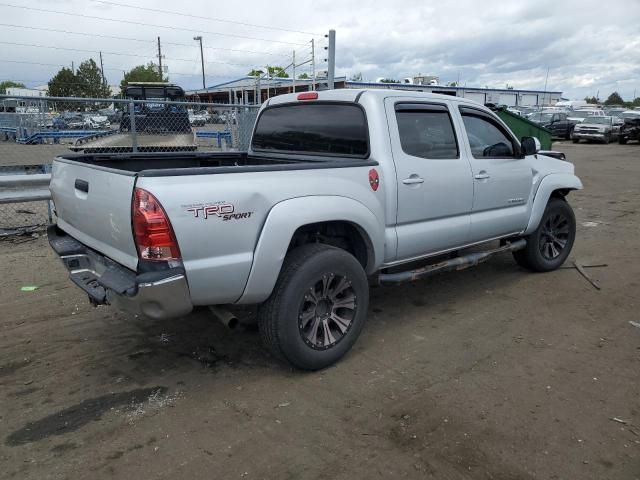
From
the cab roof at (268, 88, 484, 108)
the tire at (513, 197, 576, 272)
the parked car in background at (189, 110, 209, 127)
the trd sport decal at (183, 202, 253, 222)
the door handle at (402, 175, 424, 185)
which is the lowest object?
the tire at (513, 197, 576, 272)

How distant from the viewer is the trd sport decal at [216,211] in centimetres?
294

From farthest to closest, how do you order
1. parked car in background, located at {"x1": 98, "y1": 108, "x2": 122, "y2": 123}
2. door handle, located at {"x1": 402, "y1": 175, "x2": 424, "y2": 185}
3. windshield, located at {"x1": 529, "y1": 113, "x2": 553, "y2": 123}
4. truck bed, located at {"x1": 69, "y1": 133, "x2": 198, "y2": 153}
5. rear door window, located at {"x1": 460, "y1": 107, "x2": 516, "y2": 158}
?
windshield, located at {"x1": 529, "y1": 113, "x2": 553, "y2": 123}, parked car in background, located at {"x1": 98, "y1": 108, "x2": 122, "y2": 123}, truck bed, located at {"x1": 69, "y1": 133, "x2": 198, "y2": 153}, rear door window, located at {"x1": 460, "y1": 107, "x2": 516, "y2": 158}, door handle, located at {"x1": 402, "y1": 175, "x2": 424, "y2": 185}

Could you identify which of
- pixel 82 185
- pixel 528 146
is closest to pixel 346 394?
pixel 82 185

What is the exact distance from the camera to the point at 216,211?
3.01 meters

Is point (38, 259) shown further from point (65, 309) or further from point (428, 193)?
point (428, 193)

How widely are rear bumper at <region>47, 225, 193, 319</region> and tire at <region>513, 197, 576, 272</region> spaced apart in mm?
4125

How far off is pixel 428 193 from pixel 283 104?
1596 millimetres

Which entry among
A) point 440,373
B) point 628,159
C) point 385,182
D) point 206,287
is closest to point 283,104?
point 385,182

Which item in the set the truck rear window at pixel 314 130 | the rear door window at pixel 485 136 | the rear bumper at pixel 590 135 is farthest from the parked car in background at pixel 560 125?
the truck rear window at pixel 314 130

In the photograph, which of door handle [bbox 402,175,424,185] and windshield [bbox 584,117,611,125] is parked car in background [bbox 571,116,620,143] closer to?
windshield [bbox 584,117,611,125]

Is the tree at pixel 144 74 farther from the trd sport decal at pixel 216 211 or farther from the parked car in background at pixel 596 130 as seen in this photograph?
the trd sport decal at pixel 216 211

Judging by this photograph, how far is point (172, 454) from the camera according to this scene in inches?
111

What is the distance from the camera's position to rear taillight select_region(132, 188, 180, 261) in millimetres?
2840

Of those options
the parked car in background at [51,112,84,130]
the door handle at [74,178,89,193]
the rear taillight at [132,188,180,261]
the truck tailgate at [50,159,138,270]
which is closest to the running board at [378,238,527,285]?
the rear taillight at [132,188,180,261]
